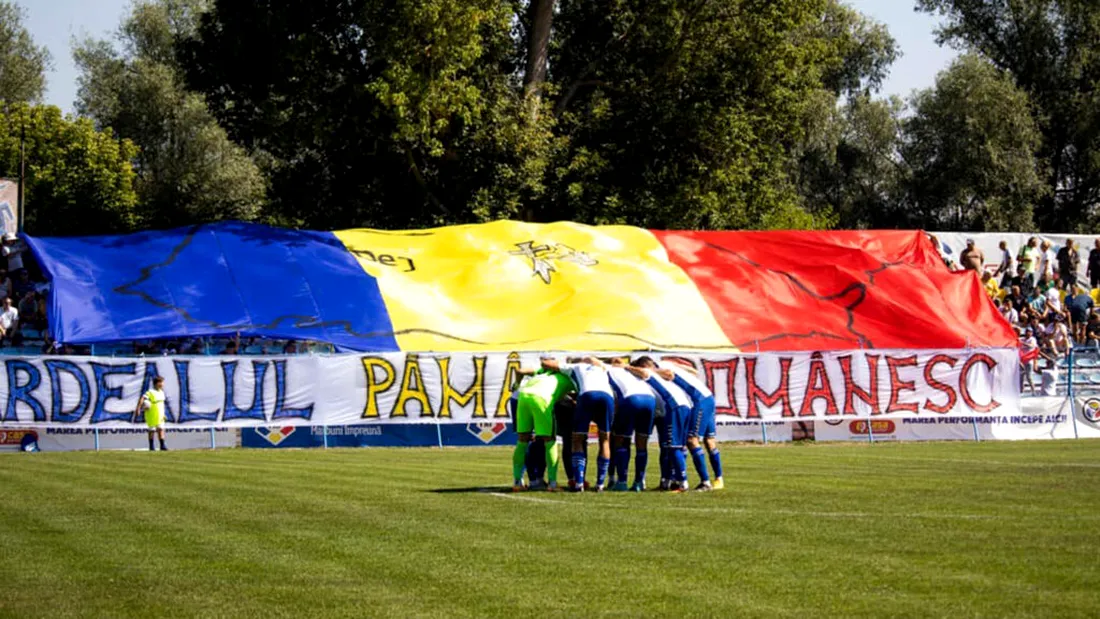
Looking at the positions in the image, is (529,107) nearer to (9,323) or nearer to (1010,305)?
(1010,305)

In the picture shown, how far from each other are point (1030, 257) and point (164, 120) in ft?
156

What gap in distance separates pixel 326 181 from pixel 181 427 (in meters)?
18.9

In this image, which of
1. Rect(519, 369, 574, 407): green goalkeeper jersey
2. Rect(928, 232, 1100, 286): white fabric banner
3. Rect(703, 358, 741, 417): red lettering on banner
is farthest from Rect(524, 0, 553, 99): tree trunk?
Rect(519, 369, 574, 407): green goalkeeper jersey

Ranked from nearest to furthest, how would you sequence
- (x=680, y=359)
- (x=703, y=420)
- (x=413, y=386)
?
(x=703, y=420) < (x=413, y=386) < (x=680, y=359)

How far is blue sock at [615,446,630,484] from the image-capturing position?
20.3 m

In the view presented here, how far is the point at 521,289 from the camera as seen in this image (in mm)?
41469

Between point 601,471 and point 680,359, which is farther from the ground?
point 680,359

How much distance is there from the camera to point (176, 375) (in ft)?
110

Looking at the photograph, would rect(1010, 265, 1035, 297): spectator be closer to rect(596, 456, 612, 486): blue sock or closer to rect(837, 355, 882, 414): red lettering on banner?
rect(837, 355, 882, 414): red lettering on banner

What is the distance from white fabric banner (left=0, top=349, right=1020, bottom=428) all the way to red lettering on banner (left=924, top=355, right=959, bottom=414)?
1.0 inches

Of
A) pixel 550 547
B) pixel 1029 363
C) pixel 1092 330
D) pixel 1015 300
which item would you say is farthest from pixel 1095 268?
pixel 550 547

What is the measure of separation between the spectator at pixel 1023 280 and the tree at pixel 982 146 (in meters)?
18.2

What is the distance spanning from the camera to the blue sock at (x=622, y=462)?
798 inches

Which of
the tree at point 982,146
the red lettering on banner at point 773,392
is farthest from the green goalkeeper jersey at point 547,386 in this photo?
the tree at point 982,146
